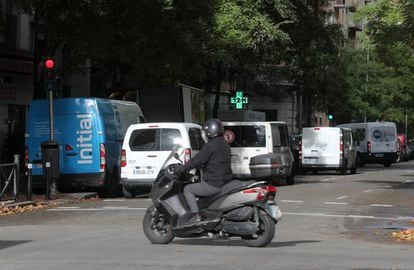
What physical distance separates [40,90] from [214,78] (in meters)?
14.0

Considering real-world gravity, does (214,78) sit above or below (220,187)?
above

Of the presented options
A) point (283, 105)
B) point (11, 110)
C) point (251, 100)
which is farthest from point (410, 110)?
point (11, 110)

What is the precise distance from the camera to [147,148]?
1839cm

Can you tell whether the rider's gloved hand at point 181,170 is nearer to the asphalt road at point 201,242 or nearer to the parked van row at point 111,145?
the asphalt road at point 201,242

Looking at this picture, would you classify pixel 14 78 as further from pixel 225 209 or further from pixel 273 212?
pixel 273 212

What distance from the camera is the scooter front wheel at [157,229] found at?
1047 cm

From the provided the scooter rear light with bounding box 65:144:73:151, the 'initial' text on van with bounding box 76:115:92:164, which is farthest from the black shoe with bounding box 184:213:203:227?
the scooter rear light with bounding box 65:144:73:151

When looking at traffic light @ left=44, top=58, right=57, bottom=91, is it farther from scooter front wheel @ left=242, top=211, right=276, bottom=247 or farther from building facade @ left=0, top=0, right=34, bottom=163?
scooter front wheel @ left=242, top=211, right=276, bottom=247

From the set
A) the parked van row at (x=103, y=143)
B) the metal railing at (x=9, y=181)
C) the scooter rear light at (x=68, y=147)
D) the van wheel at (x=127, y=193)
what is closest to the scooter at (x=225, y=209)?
the parked van row at (x=103, y=143)

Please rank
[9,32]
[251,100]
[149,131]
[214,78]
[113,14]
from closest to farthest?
[149,131], [113,14], [9,32], [214,78], [251,100]

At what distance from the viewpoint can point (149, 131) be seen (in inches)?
727

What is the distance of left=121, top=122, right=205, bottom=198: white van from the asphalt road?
86 centimetres

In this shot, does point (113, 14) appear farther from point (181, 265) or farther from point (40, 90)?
point (181, 265)

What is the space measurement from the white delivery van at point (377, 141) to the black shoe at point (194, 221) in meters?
34.2
